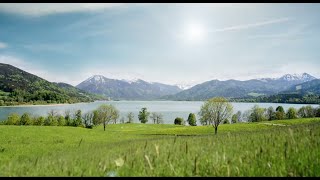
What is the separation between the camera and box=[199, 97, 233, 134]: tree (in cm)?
9738

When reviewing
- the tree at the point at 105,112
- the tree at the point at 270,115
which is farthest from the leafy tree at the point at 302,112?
the tree at the point at 105,112

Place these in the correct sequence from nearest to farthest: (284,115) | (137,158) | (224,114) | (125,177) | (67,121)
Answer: (125,177) → (137,158) → (224,114) → (67,121) → (284,115)

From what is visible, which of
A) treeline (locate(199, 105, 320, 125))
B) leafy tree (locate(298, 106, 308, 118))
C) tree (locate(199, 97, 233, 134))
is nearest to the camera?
tree (locate(199, 97, 233, 134))

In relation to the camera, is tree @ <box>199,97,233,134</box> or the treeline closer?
tree @ <box>199,97,233,134</box>

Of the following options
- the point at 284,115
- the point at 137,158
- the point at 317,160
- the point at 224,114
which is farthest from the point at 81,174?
the point at 284,115

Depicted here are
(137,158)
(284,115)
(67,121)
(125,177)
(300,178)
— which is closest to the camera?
(300,178)

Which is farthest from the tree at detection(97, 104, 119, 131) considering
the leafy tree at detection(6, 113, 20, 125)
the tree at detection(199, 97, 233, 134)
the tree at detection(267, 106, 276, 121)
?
the tree at detection(267, 106, 276, 121)

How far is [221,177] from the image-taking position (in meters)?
3.63

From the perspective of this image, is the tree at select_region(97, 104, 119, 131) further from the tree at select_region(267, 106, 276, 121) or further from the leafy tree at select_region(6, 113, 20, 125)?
the tree at select_region(267, 106, 276, 121)

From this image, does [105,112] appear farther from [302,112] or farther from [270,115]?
[302,112]

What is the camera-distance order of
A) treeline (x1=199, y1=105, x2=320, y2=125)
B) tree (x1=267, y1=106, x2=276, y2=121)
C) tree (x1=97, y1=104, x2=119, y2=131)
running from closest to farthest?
tree (x1=97, y1=104, x2=119, y2=131)
treeline (x1=199, y1=105, x2=320, y2=125)
tree (x1=267, y1=106, x2=276, y2=121)

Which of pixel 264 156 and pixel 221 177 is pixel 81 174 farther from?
pixel 264 156

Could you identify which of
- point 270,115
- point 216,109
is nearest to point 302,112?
point 270,115

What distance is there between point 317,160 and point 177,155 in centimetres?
204
